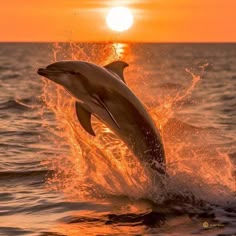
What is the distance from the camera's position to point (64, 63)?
9602mm

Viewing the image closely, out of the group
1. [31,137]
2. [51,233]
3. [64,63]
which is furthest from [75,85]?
[31,137]

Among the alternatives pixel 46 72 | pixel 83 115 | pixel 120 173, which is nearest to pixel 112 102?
pixel 83 115

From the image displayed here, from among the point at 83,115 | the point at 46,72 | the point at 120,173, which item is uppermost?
the point at 46,72

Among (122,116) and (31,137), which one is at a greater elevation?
(31,137)

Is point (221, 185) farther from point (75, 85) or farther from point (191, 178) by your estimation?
point (75, 85)

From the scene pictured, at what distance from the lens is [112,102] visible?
976cm

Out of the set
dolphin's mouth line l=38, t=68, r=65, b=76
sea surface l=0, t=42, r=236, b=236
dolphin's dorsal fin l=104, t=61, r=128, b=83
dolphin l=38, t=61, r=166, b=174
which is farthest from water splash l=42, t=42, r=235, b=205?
dolphin's mouth line l=38, t=68, r=65, b=76

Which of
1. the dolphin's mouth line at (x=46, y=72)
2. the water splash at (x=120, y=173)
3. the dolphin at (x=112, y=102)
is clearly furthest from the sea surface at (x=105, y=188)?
the dolphin's mouth line at (x=46, y=72)

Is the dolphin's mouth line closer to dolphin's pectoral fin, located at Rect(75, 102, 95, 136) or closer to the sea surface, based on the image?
A: dolphin's pectoral fin, located at Rect(75, 102, 95, 136)

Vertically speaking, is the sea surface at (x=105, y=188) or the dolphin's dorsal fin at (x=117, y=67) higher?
the dolphin's dorsal fin at (x=117, y=67)

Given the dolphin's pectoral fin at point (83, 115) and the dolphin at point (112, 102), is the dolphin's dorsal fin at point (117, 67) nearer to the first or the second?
the dolphin at point (112, 102)

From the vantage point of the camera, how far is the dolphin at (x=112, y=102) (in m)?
9.60

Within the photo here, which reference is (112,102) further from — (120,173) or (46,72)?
(120,173)

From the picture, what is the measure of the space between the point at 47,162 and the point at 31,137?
3.92 meters
